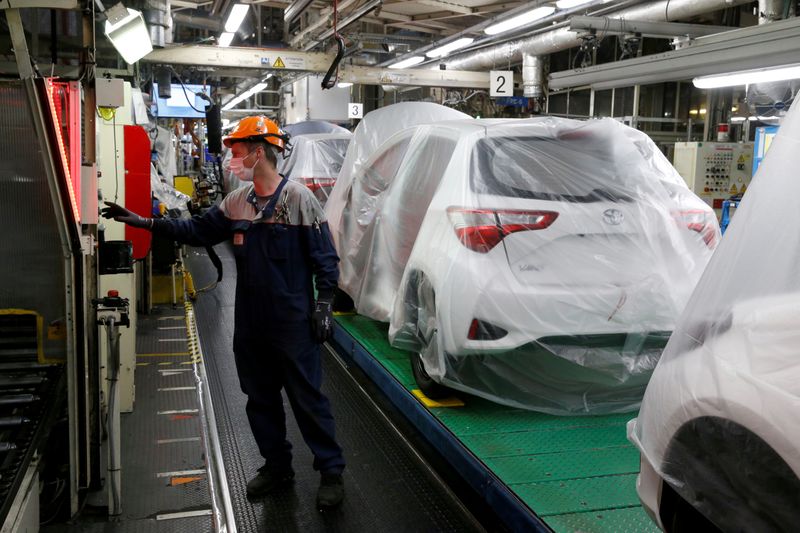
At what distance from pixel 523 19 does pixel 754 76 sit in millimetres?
2611

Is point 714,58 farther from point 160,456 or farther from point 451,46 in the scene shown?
point 451,46

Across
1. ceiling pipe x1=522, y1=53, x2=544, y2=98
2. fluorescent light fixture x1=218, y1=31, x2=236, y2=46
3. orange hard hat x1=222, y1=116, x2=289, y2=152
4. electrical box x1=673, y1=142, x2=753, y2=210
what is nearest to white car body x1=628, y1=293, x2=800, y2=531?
orange hard hat x1=222, y1=116, x2=289, y2=152

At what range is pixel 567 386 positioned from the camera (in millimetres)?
3846

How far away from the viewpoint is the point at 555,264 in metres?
3.60

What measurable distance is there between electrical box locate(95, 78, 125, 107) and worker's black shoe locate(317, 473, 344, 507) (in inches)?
77.6

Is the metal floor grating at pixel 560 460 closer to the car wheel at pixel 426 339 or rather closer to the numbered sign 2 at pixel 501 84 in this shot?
the car wheel at pixel 426 339

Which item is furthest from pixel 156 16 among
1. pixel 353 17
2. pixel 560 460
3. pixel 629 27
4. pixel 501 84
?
pixel 560 460

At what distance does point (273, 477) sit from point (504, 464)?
1.12 metres

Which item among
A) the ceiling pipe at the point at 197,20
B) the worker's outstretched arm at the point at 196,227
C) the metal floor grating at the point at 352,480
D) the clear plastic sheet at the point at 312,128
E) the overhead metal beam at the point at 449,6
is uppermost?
the ceiling pipe at the point at 197,20

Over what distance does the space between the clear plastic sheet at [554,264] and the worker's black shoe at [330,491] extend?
2.64 feet

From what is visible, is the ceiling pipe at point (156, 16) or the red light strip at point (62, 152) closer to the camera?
the red light strip at point (62, 152)

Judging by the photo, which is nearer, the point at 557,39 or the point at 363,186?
the point at 363,186

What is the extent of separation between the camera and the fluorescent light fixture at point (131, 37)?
4.78 m

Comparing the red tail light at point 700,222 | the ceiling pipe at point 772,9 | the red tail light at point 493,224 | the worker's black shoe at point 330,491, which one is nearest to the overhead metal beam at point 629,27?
the ceiling pipe at point 772,9
